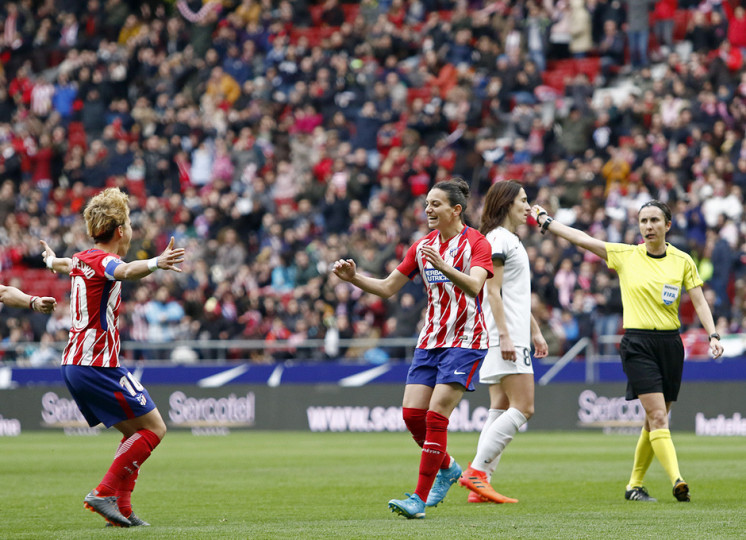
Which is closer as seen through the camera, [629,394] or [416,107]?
[629,394]

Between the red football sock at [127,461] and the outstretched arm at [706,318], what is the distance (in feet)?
14.3

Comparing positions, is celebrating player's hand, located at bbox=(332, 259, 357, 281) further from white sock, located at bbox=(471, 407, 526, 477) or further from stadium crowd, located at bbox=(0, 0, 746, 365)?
stadium crowd, located at bbox=(0, 0, 746, 365)

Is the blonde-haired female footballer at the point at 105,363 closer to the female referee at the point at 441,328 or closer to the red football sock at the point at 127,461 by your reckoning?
the red football sock at the point at 127,461

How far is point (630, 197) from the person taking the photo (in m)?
22.7

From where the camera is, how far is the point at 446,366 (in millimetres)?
8688

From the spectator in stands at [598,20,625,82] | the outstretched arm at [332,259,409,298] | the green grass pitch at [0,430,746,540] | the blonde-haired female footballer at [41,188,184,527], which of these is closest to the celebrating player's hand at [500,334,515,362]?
the outstretched arm at [332,259,409,298]

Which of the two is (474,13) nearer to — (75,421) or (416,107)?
(416,107)

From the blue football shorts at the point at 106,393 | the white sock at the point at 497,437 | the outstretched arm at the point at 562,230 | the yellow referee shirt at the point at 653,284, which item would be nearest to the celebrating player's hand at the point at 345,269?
the blue football shorts at the point at 106,393

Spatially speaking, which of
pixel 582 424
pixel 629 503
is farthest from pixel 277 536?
pixel 582 424

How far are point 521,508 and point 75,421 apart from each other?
51.0 feet

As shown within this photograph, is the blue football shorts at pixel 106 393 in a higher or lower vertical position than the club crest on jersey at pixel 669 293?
lower

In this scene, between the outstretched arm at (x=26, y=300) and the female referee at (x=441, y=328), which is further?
the female referee at (x=441, y=328)

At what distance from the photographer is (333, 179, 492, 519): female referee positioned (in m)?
8.58

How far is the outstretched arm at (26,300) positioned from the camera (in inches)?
318
